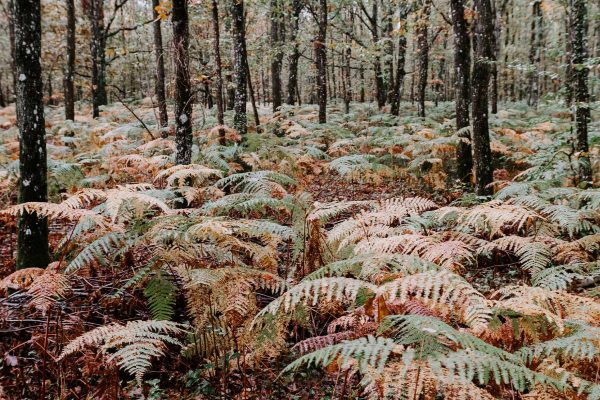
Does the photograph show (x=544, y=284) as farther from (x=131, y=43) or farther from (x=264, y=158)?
(x=131, y=43)

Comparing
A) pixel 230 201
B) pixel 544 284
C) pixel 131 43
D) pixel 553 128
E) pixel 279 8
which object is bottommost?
pixel 544 284

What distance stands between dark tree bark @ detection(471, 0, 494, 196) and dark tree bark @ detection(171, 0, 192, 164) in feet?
14.9

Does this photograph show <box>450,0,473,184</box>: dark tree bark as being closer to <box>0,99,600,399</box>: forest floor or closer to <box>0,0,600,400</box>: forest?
<box>0,0,600,400</box>: forest

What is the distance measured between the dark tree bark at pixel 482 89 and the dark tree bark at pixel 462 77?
1484 millimetres

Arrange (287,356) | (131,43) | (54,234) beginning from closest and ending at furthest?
(287,356), (54,234), (131,43)

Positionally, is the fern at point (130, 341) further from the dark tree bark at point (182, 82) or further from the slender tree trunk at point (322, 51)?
the slender tree trunk at point (322, 51)

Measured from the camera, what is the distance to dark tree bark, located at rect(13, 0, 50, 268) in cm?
415

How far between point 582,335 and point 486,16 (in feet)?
18.9

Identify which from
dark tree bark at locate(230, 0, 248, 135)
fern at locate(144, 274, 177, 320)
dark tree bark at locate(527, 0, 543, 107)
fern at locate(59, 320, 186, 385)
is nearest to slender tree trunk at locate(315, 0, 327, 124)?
dark tree bark at locate(230, 0, 248, 135)

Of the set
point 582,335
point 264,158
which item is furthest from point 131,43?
point 582,335

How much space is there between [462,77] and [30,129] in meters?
7.87

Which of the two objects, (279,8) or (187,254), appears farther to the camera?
(279,8)

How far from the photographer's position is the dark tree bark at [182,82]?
5863 millimetres

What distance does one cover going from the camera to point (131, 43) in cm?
3581
